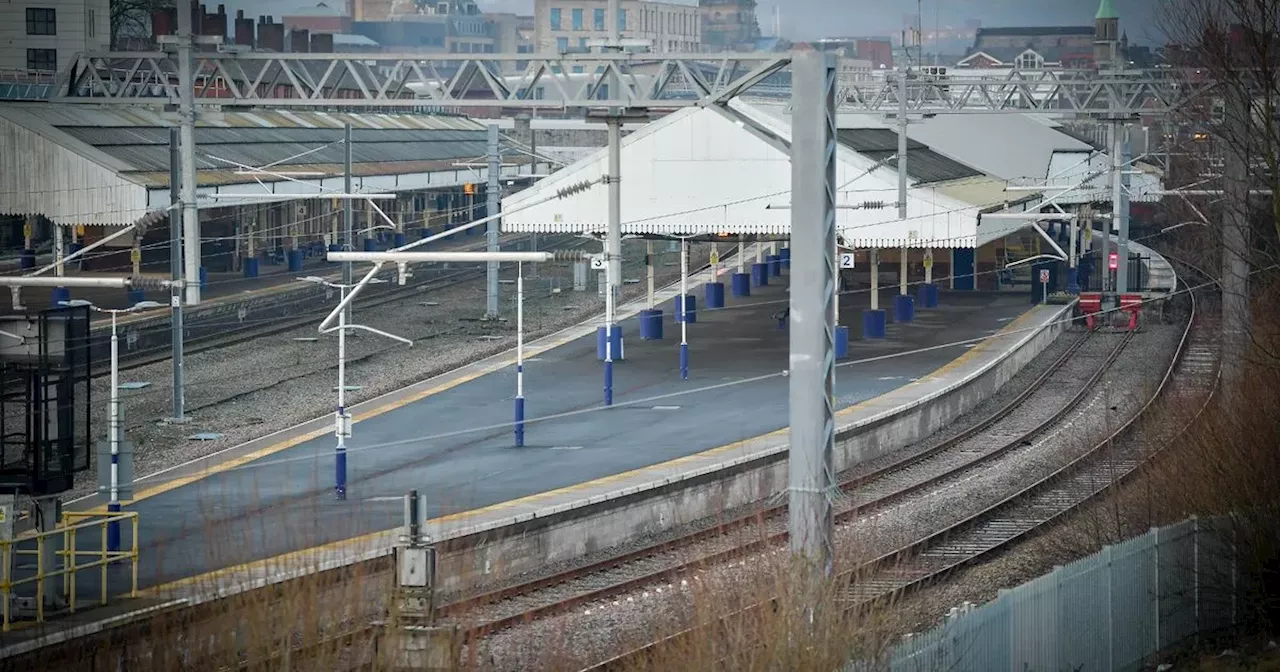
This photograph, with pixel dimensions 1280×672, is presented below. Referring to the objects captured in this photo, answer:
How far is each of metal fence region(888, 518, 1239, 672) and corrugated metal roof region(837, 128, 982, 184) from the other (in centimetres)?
2485

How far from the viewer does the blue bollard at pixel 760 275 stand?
2202 inches

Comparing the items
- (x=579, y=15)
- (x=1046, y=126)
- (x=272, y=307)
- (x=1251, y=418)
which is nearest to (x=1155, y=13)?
(x=1251, y=418)

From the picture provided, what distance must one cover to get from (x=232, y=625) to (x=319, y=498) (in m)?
11.9

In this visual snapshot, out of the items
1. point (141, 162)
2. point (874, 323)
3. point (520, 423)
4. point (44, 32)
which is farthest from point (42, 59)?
point (520, 423)

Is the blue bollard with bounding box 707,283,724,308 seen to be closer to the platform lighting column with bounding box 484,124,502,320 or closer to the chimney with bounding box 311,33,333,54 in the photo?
the platform lighting column with bounding box 484,124,502,320

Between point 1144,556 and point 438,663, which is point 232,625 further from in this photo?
point 1144,556

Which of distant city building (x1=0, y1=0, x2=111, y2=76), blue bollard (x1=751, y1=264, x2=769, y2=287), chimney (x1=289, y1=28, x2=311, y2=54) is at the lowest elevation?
blue bollard (x1=751, y1=264, x2=769, y2=287)

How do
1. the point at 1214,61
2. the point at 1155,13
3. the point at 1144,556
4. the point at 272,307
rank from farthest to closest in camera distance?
1. the point at 272,307
2. the point at 1155,13
3. the point at 1214,61
4. the point at 1144,556

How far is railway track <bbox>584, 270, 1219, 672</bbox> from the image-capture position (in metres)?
16.2

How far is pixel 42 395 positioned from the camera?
693 inches

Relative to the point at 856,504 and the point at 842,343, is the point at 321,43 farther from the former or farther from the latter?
the point at 856,504

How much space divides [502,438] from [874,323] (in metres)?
14.9

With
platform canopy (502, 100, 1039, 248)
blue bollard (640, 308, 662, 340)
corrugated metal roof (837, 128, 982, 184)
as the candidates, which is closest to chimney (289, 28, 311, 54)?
corrugated metal roof (837, 128, 982, 184)

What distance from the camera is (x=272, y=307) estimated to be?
46875 millimetres
